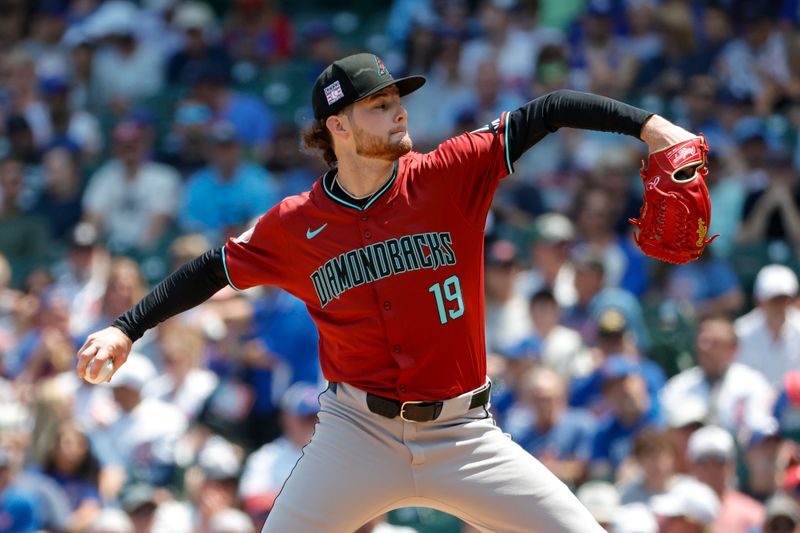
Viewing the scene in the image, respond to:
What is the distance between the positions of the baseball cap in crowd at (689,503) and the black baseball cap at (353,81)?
276 centimetres

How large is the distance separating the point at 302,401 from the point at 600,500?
179 centimetres

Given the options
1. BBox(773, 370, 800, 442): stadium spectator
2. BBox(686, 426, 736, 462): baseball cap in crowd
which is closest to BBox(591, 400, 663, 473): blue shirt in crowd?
BBox(686, 426, 736, 462): baseball cap in crowd

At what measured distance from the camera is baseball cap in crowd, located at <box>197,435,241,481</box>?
7.58 m

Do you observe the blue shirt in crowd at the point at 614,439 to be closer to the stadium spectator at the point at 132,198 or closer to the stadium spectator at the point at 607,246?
the stadium spectator at the point at 607,246

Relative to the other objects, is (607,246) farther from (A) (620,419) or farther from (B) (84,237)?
(B) (84,237)

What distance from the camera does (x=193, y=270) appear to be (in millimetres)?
4699

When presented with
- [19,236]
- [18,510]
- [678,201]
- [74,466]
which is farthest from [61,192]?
[678,201]

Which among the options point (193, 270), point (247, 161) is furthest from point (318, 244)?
point (247, 161)

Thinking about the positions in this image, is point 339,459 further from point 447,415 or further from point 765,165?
point 765,165

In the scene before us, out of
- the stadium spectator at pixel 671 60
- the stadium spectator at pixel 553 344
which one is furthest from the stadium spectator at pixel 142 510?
the stadium spectator at pixel 671 60

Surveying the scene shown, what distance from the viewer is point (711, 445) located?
670cm

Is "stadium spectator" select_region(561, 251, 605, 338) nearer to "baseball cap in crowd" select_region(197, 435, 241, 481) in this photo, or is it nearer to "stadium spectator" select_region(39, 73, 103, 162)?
"baseball cap in crowd" select_region(197, 435, 241, 481)

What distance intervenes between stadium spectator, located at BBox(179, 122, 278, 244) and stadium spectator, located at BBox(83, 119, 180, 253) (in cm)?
25

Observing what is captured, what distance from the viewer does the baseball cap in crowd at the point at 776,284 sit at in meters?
7.72
